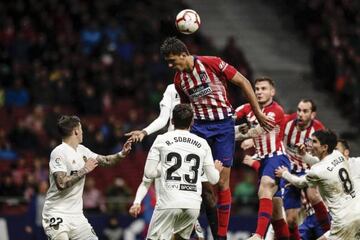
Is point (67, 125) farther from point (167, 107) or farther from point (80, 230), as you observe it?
point (167, 107)

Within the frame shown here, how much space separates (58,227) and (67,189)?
1.55ft

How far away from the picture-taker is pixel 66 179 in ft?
36.5

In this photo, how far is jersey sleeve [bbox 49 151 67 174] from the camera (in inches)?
440

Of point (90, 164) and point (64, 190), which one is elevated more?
point (90, 164)

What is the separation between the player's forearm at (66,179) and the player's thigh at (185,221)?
1.29 m

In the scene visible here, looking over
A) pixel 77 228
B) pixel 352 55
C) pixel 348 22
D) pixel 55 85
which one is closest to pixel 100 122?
pixel 55 85

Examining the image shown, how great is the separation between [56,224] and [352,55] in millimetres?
15703

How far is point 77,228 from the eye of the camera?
11.2 m

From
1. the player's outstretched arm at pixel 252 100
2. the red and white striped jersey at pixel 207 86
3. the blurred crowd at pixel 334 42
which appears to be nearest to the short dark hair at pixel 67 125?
the red and white striped jersey at pixel 207 86

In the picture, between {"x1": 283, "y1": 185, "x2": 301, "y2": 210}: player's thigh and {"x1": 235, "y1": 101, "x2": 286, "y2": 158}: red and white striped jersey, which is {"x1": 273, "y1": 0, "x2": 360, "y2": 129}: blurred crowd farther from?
{"x1": 235, "y1": 101, "x2": 286, "y2": 158}: red and white striped jersey

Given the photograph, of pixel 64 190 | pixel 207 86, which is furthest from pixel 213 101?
pixel 64 190

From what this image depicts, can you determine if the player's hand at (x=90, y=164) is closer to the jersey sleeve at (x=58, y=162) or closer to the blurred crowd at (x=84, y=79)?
the jersey sleeve at (x=58, y=162)

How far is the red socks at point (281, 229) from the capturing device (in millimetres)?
13141

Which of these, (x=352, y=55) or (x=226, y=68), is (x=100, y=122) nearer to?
(x=352, y=55)
